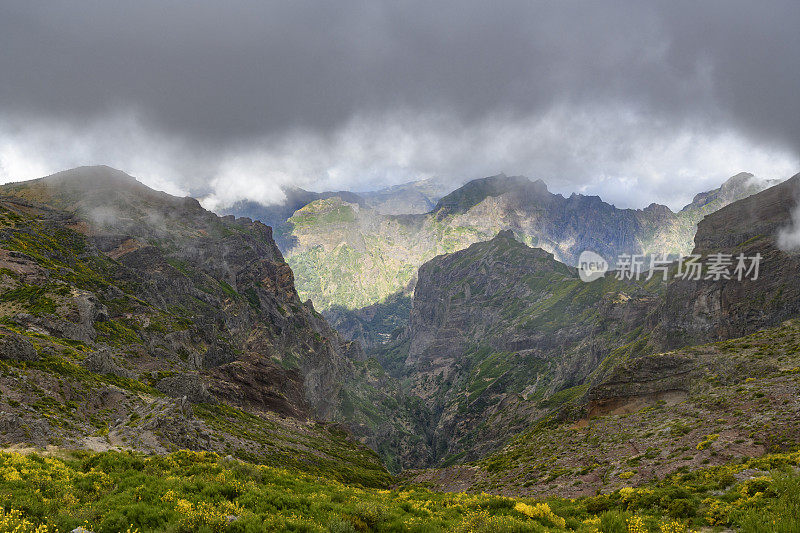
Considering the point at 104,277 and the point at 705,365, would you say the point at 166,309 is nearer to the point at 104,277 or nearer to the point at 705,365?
the point at 104,277

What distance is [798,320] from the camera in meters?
71.1

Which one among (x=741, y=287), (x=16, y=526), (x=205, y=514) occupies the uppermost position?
(x=741, y=287)

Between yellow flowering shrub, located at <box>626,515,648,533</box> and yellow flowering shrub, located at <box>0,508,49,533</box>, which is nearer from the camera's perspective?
yellow flowering shrub, located at <box>0,508,49,533</box>

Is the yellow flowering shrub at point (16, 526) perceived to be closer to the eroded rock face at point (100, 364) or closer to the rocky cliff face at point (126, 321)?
the rocky cliff face at point (126, 321)

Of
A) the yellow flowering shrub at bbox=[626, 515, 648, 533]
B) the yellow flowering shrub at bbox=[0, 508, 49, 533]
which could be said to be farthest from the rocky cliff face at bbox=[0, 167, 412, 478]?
the yellow flowering shrub at bbox=[626, 515, 648, 533]

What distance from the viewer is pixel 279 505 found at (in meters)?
19.0

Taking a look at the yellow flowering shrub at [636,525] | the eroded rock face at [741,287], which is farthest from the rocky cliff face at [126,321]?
the eroded rock face at [741,287]

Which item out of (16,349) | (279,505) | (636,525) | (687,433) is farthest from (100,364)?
(687,433)

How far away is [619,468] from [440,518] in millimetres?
Result: 30096

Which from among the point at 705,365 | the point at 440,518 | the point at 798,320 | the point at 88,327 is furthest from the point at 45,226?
the point at 798,320

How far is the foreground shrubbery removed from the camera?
48.5 ft

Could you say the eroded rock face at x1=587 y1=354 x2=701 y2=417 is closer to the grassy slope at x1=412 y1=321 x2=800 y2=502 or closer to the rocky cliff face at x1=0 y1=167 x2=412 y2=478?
the grassy slope at x1=412 y1=321 x2=800 y2=502

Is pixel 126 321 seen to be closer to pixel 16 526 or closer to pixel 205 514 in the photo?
pixel 16 526

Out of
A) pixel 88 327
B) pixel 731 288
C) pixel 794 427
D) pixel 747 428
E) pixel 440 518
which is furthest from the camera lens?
pixel 731 288
